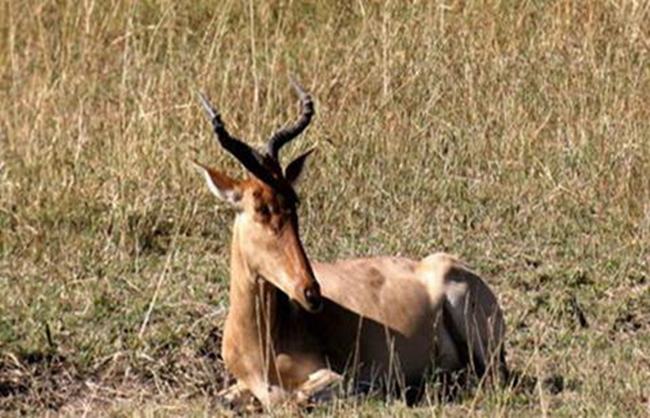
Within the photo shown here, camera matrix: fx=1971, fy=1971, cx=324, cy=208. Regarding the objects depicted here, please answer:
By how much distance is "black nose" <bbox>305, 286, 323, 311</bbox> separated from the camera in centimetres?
767

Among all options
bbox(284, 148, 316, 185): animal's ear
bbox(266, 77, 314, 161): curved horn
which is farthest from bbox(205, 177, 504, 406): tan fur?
bbox(284, 148, 316, 185): animal's ear

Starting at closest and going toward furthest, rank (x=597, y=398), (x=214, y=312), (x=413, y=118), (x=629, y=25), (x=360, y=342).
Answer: (x=597, y=398) < (x=360, y=342) < (x=214, y=312) < (x=413, y=118) < (x=629, y=25)

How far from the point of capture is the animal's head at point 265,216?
785 cm

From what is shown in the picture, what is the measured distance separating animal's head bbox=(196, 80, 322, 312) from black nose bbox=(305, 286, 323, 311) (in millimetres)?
58

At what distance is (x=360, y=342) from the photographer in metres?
8.33

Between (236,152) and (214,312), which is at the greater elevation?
(236,152)

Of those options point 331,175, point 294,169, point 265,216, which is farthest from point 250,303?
point 331,175

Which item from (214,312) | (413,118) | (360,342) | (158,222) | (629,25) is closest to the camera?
(360,342)

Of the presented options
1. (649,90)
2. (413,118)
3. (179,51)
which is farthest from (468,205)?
(179,51)

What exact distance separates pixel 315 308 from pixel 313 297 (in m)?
0.05

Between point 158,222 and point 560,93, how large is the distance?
295 centimetres

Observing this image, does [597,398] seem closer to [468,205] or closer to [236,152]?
[236,152]

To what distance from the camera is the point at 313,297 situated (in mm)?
7672

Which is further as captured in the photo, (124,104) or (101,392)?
(124,104)
